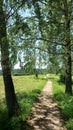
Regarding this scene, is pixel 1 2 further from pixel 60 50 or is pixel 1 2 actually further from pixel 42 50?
pixel 60 50

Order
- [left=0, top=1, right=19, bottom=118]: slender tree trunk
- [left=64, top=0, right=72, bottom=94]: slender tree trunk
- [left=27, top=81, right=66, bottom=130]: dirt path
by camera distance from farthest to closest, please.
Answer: [left=64, top=0, right=72, bottom=94]: slender tree trunk
[left=0, top=1, right=19, bottom=118]: slender tree trunk
[left=27, top=81, right=66, bottom=130]: dirt path

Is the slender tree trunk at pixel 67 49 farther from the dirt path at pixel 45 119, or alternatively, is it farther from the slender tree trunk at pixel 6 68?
the slender tree trunk at pixel 6 68

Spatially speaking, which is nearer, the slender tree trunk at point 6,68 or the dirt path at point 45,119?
the dirt path at point 45,119

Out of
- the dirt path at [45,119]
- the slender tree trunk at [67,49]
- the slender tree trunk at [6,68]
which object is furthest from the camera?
the slender tree trunk at [67,49]

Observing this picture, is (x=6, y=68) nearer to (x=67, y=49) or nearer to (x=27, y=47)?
(x=27, y=47)

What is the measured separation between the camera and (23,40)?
1455 cm

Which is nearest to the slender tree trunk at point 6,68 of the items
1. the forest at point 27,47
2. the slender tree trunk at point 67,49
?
the forest at point 27,47

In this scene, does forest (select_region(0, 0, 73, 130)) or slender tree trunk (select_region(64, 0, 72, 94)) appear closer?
forest (select_region(0, 0, 73, 130))

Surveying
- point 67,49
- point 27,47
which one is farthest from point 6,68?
point 67,49

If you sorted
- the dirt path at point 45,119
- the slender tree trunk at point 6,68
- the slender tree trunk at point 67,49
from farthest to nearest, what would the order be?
the slender tree trunk at point 67,49, the slender tree trunk at point 6,68, the dirt path at point 45,119

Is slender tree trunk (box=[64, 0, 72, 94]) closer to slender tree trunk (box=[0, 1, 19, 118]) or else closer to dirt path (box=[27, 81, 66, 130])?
dirt path (box=[27, 81, 66, 130])

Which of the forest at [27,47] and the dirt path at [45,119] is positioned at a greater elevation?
the forest at [27,47]

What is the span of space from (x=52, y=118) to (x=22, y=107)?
82.1 inches

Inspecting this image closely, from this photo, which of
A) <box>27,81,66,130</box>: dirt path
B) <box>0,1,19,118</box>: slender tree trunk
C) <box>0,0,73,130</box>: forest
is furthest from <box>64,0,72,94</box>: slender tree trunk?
<box>0,1,19,118</box>: slender tree trunk
